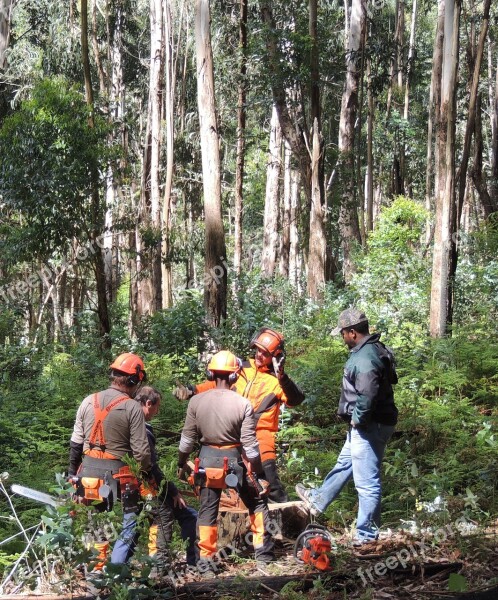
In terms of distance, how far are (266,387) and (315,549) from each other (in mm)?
1369

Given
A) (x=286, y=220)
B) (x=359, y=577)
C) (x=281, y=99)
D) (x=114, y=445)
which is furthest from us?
(x=286, y=220)

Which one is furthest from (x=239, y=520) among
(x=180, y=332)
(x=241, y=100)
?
(x=241, y=100)

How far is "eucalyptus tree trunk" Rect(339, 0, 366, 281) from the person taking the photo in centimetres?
2191

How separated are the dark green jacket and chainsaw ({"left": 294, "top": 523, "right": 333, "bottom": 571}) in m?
0.87

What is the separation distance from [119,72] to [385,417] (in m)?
27.7

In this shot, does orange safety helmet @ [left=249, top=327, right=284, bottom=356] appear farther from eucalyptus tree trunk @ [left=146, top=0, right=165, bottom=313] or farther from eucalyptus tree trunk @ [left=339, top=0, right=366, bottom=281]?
eucalyptus tree trunk @ [left=146, top=0, right=165, bottom=313]

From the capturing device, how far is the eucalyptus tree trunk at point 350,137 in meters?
21.9

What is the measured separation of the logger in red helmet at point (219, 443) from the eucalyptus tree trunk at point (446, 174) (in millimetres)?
8240

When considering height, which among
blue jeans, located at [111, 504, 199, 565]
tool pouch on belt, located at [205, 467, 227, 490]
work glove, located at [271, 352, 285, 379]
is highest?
work glove, located at [271, 352, 285, 379]

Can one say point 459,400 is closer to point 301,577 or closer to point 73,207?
point 301,577

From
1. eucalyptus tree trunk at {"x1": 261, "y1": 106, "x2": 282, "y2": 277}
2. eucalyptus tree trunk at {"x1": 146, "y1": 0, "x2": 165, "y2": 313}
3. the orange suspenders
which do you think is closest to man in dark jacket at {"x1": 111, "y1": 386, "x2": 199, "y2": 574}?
the orange suspenders

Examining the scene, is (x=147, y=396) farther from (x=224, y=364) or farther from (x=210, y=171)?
(x=210, y=171)

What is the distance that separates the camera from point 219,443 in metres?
5.78

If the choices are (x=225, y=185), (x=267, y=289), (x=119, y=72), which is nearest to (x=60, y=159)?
(x=267, y=289)
